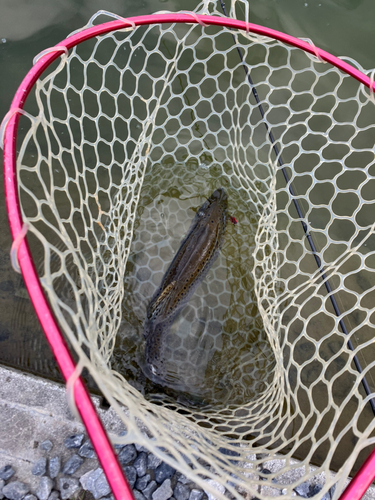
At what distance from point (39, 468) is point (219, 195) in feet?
10.6

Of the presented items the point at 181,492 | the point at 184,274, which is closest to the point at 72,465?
the point at 181,492

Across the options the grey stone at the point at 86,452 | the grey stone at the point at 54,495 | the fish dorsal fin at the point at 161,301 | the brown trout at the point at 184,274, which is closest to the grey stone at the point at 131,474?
the grey stone at the point at 86,452

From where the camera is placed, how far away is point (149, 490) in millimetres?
2812

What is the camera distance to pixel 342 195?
436 cm

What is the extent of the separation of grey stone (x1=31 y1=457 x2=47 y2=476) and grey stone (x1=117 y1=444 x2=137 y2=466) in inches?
23.6

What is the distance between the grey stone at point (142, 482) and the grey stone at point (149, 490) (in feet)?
0.09

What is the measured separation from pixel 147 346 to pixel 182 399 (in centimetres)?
62

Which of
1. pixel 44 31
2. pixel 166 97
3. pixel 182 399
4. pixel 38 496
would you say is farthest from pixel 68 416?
pixel 44 31

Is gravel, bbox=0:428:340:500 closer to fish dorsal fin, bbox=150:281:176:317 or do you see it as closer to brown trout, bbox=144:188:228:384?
brown trout, bbox=144:188:228:384

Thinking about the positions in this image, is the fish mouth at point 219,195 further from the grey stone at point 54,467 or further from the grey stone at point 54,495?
the grey stone at point 54,495

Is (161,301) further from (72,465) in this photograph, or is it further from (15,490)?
(15,490)

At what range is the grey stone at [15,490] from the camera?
2.69 meters

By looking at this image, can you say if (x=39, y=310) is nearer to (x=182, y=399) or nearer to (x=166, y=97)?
(x=182, y=399)

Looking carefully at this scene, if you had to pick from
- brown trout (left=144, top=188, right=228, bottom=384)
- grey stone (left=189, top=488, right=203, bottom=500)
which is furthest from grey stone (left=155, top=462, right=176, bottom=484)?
brown trout (left=144, top=188, right=228, bottom=384)
